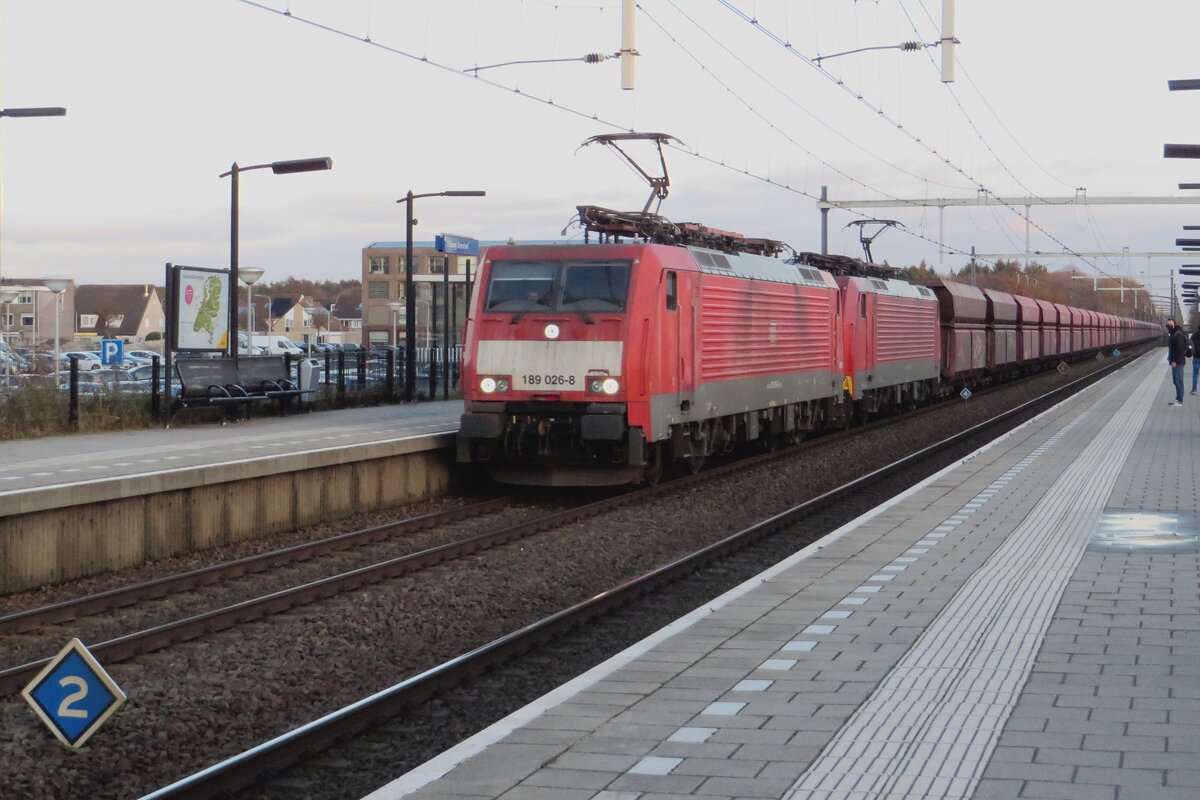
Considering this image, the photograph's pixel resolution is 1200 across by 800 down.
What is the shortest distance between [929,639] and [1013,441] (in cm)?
1568

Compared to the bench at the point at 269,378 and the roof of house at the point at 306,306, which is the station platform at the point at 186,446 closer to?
the bench at the point at 269,378

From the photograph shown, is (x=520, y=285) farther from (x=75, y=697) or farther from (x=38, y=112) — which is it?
(x=75, y=697)

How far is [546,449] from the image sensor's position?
16.5 meters

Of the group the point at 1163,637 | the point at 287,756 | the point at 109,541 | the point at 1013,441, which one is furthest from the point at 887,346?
the point at 287,756

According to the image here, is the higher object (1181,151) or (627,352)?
(1181,151)

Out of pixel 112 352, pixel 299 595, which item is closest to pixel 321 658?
pixel 299 595

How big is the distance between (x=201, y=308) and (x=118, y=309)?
273ft

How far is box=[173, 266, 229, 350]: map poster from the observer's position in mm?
21375

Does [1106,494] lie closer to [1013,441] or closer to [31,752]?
[1013,441]

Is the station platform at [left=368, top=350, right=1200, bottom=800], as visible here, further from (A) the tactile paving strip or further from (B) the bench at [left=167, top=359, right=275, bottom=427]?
(B) the bench at [left=167, top=359, right=275, bottom=427]

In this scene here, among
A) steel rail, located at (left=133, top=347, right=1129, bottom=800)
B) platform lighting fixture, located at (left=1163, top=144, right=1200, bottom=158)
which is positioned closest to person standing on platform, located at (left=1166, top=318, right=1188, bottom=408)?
platform lighting fixture, located at (left=1163, top=144, right=1200, bottom=158)

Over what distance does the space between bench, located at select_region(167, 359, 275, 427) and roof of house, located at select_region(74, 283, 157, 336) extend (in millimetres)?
80451

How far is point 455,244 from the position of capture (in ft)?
94.7

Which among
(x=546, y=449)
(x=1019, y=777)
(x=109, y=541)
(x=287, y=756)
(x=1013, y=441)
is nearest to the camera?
(x=1019, y=777)
